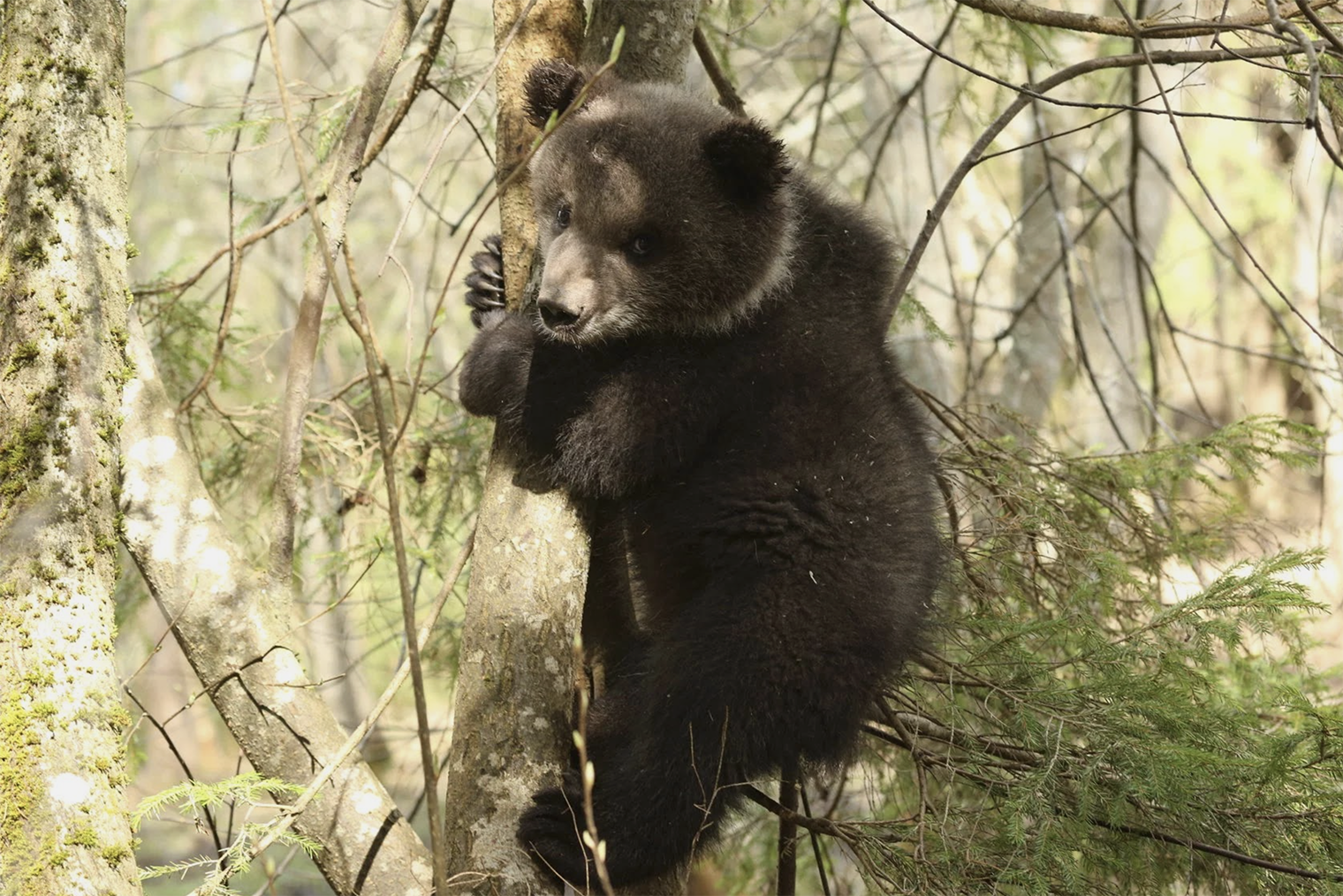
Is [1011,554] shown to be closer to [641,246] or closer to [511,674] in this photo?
[641,246]

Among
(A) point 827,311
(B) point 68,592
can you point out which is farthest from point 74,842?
(A) point 827,311

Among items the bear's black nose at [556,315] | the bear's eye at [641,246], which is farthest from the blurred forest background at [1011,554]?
the bear's eye at [641,246]

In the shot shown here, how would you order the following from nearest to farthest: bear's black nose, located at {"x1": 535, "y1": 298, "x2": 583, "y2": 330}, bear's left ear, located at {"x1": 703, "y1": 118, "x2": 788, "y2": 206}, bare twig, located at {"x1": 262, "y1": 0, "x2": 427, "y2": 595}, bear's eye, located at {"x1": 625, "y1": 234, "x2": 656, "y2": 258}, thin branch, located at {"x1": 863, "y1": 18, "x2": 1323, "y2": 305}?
1. bare twig, located at {"x1": 262, "y1": 0, "x2": 427, "y2": 595}
2. thin branch, located at {"x1": 863, "y1": 18, "x2": 1323, "y2": 305}
3. bear's black nose, located at {"x1": 535, "y1": 298, "x2": 583, "y2": 330}
4. bear's left ear, located at {"x1": 703, "y1": 118, "x2": 788, "y2": 206}
5. bear's eye, located at {"x1": 625, "y1": 234, "x2": 656, "y2": 258}

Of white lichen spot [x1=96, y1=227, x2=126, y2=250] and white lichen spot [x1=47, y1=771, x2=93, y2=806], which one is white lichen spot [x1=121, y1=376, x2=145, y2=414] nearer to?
A: white lichen spot [x1=96, y1=227, x2=126, y2=250]

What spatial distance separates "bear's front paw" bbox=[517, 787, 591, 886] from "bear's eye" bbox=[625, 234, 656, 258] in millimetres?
2189

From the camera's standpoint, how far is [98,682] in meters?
2.71

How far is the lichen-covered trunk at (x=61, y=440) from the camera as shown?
250cm

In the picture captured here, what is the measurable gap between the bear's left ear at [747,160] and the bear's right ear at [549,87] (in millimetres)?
622

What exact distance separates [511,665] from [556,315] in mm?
1319

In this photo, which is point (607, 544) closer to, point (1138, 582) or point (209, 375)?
point (209, 375)

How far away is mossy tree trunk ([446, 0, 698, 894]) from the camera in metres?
3.44

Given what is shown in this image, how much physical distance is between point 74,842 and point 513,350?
7.86 feet

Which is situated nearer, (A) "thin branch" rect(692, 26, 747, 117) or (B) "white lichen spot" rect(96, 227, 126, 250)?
(B) "white lichen spot" rect(96, 227, 126, 250)

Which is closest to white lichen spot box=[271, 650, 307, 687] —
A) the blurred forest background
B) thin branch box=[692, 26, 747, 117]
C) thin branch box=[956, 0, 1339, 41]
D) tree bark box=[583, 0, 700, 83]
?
the blurred forest background
